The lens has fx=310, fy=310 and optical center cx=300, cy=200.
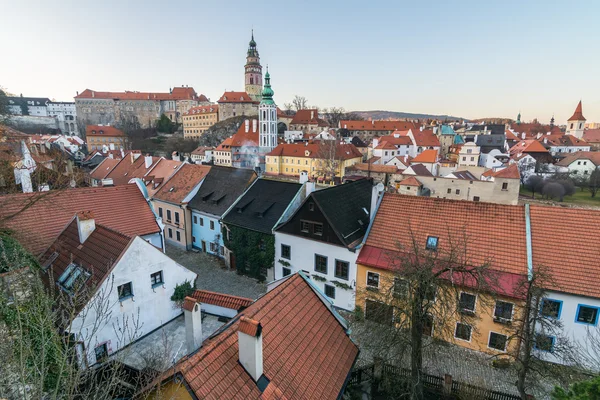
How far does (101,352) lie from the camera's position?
1268cm

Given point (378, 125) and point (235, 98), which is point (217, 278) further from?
point (235, 98)

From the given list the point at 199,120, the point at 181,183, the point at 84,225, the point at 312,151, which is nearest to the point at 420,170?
the point at 312,151

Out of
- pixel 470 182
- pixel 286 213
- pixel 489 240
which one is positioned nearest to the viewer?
pixel 489 240

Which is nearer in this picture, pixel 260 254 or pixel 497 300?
pixel 497 300

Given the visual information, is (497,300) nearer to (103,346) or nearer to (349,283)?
(349,283)

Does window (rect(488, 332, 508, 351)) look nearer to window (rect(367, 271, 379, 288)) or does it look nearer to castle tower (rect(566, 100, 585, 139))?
window (rect(367, 271, 379, 288))

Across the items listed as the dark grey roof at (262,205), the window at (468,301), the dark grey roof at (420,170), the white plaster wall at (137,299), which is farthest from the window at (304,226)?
the dark grey roof at (420,170)

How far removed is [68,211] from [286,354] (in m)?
16.1

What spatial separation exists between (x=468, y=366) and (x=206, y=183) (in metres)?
22.7

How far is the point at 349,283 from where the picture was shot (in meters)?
17.6

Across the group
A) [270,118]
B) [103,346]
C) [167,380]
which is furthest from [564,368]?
[270,118]

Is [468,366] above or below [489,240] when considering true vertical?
below

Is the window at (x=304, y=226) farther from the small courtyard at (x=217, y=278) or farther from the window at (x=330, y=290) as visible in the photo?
the small courtyard at (x=217, y=278)

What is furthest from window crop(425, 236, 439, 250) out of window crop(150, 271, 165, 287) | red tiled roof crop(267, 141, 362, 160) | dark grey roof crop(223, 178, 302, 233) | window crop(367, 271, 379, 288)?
red tiled roof crop(267, 141, 362, 160)
